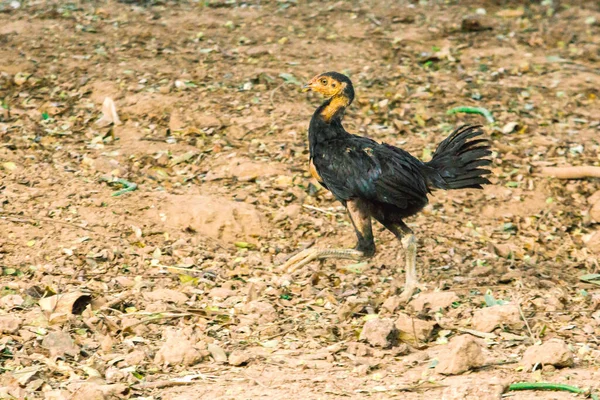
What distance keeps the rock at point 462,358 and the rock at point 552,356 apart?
0.90 ft

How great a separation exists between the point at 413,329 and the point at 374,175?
1.24 meters

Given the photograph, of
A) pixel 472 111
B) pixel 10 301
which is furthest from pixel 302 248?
pixel 472 111

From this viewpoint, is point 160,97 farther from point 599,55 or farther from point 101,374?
point 599,55

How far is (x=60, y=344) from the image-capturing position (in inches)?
206

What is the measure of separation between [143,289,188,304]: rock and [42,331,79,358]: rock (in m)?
0.81

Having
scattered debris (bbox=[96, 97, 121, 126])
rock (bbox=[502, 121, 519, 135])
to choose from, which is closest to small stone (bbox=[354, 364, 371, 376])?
scattered debris (bbox=[96, 97, 121, 126])

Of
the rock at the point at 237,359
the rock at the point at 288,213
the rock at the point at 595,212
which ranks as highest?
the rock at the point at 237,359

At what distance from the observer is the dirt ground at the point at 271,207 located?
5148mm

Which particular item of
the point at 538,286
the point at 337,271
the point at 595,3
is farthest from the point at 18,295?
the point at 595,3

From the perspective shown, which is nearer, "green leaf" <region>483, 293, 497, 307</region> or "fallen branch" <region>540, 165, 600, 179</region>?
"green leaf" <region>483, 293, 497, 307</region>

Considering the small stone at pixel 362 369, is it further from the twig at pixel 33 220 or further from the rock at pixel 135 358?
the twig at pixel 33 220

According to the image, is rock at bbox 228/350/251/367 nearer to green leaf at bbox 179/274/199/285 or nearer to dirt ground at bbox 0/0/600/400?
dirt ground at bbox 0/0/600/400

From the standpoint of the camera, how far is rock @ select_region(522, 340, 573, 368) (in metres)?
4.92

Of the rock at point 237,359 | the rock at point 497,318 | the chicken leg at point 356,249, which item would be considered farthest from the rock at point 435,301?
the rock at point 237,359
